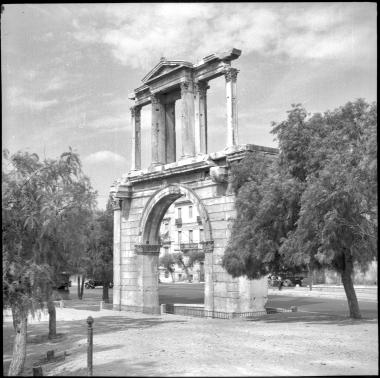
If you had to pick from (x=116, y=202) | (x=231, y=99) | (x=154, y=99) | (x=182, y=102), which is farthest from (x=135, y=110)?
(x=231, y=99)

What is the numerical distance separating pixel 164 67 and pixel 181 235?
123 ft

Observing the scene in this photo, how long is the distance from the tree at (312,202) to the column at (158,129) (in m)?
7.65

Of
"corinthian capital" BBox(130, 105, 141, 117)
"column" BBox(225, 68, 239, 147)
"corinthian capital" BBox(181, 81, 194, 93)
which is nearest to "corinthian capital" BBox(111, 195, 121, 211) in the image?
"corinthian capital" BBox(130, 105, 141, 117)

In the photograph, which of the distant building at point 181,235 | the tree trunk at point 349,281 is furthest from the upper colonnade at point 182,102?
the distant building at point 181,235

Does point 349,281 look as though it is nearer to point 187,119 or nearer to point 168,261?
point 187,119

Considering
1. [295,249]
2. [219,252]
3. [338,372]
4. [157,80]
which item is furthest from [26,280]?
[157,80]

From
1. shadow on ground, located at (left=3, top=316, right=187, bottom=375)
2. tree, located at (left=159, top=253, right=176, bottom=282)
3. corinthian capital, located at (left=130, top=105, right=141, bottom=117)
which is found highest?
corinthian capital, located at (left=130, top=105, right=141, bottom=117)

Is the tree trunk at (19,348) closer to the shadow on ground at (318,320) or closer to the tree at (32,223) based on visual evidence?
the tree at (32,223)

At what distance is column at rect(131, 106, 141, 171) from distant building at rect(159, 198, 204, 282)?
29649 mm

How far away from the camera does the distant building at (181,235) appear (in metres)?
57.3

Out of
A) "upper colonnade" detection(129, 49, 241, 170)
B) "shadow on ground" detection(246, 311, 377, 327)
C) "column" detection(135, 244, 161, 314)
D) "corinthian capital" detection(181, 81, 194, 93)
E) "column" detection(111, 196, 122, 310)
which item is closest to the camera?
"shadow on ground" detection(246, 311, 377, 327)

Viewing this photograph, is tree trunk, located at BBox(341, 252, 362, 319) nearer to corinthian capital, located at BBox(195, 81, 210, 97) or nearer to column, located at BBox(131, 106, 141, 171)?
corinthian capital, located at BBox(195, 81, 210, 97)

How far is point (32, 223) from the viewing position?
998 centimetres

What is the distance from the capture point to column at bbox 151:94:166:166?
2414 centimetres
